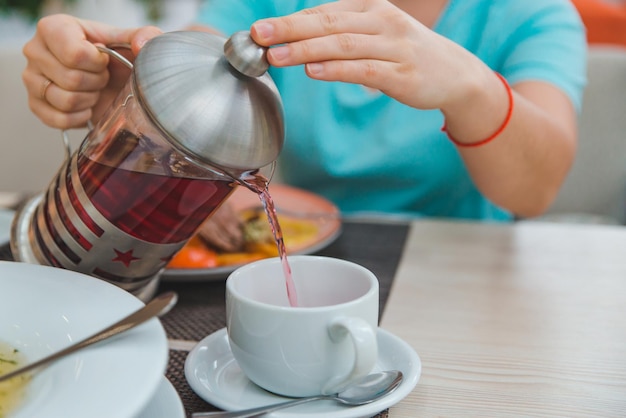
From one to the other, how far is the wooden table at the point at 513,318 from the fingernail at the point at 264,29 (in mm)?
282

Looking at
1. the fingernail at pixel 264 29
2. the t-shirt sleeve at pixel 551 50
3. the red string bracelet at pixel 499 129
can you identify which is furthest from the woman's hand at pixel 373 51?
the t-shirt sleeve at pixel 551 50

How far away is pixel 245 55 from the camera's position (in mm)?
457

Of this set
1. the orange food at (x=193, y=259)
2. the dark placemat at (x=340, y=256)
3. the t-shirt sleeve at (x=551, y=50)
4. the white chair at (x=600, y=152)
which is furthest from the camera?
the white chair at (x=600, y=152)

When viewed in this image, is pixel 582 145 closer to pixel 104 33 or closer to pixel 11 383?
pixel 104 33

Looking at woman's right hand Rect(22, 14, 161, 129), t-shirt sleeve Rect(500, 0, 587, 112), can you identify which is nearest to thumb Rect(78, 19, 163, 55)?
woman's right hand Rect(22, 14, 161, 129)

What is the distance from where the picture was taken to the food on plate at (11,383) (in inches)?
14.6

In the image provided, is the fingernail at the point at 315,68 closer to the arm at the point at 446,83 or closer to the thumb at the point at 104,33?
the arm at the point at 446,83

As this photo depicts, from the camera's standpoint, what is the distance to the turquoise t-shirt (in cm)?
104

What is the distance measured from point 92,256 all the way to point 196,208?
0.31 feet

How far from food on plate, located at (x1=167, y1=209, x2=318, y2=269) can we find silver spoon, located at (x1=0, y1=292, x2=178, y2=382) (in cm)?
28

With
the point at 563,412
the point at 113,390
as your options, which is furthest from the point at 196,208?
the point at 563,412

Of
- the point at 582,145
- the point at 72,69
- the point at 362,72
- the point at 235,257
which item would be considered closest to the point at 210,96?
the point at 362,72

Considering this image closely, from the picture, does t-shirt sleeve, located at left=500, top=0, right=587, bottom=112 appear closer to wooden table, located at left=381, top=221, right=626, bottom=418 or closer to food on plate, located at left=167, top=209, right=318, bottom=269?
wooden table, located at left=381, top=221, right=626, bottom=418

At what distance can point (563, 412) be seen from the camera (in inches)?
18.7
